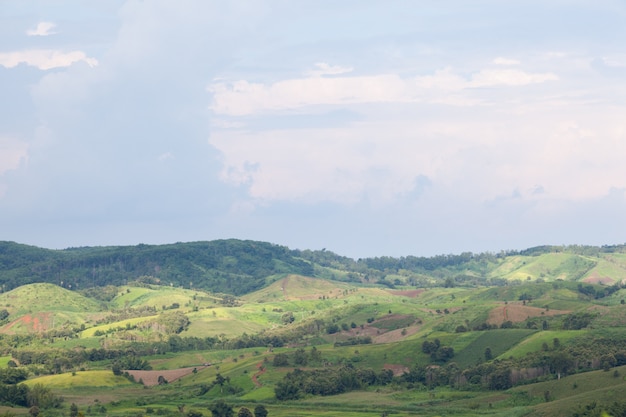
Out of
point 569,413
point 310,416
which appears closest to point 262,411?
point 310,416

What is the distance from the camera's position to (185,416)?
194m

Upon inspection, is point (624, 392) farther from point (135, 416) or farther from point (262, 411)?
point (135, 416)

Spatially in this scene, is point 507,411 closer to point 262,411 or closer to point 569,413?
point 569,413

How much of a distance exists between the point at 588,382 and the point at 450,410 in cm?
2801

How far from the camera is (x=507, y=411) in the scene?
188 metres

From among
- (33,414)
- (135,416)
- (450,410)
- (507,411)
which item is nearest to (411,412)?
(450,410)

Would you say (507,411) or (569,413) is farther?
(507,411)

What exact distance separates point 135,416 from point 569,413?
84.8 meters

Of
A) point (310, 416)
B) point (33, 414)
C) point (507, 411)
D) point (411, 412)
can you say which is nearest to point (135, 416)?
point (33, 414)

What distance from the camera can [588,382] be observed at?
195 metres

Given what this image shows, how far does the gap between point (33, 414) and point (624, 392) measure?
116 m

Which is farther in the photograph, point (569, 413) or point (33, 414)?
point (33, 414)

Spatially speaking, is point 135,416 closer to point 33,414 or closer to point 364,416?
point 33,414

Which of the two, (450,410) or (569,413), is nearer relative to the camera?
(569,413)
